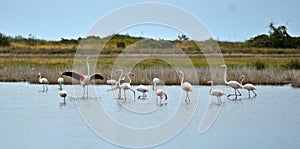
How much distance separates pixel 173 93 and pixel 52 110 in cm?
463

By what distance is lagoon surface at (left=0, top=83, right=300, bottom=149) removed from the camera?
29.8 feet

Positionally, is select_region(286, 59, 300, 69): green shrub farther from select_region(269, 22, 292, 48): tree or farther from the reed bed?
select_region(269, 22, 292, 48): tree

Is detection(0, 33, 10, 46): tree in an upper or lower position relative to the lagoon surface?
Result: upper

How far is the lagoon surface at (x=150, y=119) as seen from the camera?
9086 mm

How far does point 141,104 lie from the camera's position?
13633 mm

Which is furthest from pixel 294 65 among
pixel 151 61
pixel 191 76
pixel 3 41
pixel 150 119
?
pixel 3 41

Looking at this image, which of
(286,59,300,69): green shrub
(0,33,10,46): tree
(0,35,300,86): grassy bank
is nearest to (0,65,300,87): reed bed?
(0,35,300,86): grassy bank

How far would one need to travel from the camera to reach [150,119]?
1142 cm

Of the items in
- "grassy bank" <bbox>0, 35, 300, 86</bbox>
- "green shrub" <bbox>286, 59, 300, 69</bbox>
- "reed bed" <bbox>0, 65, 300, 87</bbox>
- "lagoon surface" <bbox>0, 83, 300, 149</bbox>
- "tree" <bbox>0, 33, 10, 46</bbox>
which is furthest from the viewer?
"tree" <bbox>0, 33, 10, 46</bbox>

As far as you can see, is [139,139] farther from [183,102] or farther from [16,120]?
[183,102]

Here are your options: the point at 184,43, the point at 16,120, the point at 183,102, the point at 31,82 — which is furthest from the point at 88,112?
the point at 184,43

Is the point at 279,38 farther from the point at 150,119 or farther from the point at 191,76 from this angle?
the point at 150,119

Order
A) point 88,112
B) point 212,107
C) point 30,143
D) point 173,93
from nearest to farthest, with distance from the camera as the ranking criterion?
point 30,143, point 88,112, point 212,107, point 173,93

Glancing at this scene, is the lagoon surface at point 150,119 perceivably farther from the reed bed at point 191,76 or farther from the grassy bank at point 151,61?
the grassy bank at point 151,61
